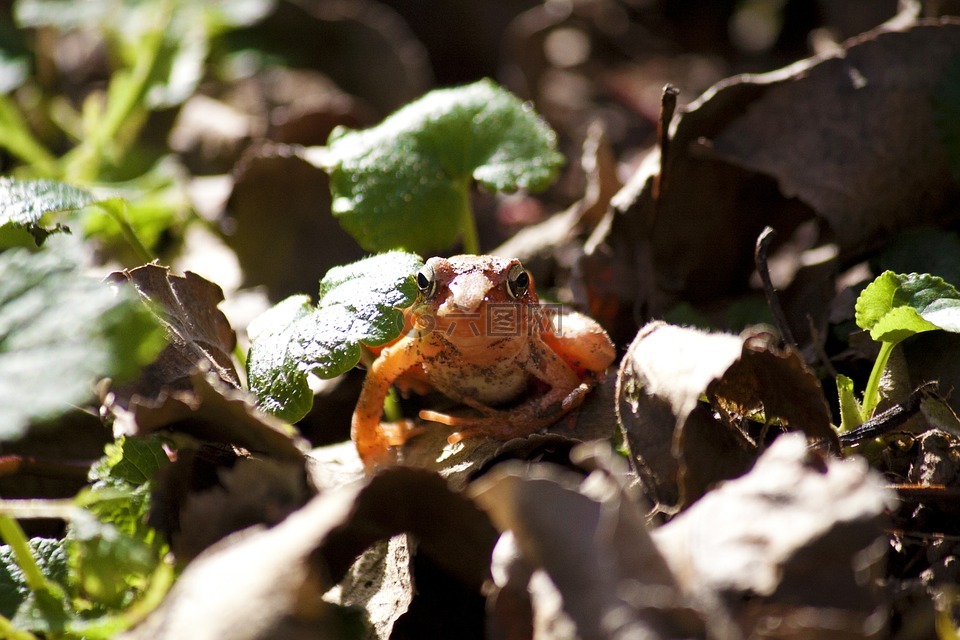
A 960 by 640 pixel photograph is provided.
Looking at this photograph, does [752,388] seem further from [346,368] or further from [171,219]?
[171,219]

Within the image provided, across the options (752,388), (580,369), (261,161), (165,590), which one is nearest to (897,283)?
(752,388)

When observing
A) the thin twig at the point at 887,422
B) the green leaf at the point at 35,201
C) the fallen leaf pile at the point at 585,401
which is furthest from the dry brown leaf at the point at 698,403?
the green leaf at the point at 35,201

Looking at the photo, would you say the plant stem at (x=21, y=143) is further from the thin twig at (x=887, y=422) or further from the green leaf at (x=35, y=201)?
the thin twig at (x=887, y=422)

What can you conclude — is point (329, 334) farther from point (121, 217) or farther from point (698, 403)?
point (121, 217)

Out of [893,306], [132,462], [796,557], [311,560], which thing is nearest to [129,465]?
[132,462]

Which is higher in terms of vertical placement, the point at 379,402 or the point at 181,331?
the point at 181,331

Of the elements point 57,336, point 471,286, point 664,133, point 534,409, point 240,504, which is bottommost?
point 534,409
